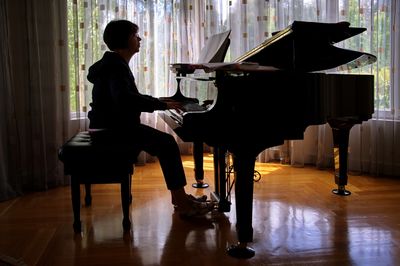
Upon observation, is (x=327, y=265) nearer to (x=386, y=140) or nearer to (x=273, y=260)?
(x=273, y=260)

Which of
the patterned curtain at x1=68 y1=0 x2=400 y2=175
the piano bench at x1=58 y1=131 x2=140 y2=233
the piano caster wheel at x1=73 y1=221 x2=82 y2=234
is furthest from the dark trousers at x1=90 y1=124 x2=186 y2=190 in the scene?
the patterned curtain at x1=68 y1=0 x2=400 y2=175

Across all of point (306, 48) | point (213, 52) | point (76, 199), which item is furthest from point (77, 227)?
point (306, 48)

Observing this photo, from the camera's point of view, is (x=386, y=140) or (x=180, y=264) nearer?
(x=180, y=264)

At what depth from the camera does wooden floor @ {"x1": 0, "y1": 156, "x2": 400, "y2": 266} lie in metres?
2.12

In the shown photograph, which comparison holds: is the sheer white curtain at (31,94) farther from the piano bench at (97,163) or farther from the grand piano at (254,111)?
the grand piano at (254,111)

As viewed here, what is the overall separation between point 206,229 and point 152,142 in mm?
597

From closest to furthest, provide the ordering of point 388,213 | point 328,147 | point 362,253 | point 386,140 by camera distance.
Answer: point 362,253 → point 388,213 → point 386,140 → point 328,147

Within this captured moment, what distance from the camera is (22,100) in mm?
3271

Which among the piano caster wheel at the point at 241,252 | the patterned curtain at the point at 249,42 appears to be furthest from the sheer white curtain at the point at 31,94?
the piano caster wheel at the point at 241,252

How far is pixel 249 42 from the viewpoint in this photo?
14.1 ft

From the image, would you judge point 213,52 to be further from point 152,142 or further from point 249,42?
point 249,42

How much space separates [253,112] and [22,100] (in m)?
2.05

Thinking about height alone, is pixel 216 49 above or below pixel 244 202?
above

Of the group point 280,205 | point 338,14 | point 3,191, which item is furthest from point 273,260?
point 338,14
